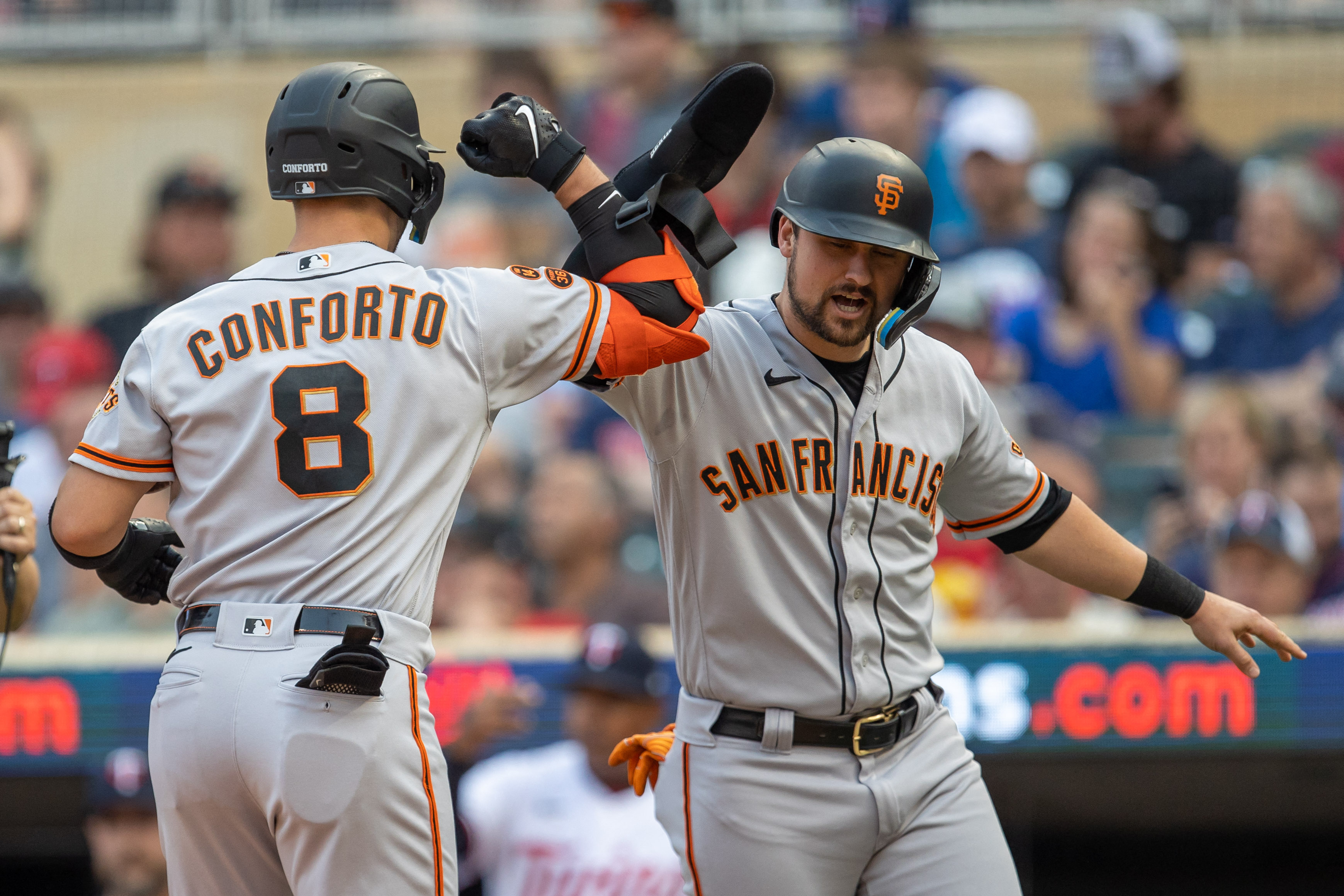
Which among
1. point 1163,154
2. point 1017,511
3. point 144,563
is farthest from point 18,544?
point 1163,154

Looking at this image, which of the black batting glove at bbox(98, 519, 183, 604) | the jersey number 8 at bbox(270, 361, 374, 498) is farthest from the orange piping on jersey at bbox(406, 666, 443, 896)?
the black batting glove at bbox(98, 519, 183, 604)

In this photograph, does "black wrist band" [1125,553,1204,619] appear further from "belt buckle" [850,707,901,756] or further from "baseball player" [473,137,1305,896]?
"belt buckle" [850,707,901,756]

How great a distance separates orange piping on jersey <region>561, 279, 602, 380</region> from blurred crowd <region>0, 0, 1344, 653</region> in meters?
2.76

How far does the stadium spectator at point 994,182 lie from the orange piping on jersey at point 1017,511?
383 centimetres

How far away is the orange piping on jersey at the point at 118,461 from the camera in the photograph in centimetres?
268

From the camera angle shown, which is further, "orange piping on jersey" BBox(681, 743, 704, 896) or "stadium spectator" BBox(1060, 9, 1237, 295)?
"stadium spectator" BBox(1060, 9, 1237, 295)

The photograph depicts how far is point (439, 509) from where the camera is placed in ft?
8.96

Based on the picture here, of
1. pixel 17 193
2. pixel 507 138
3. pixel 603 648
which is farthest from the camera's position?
pixel 17 193

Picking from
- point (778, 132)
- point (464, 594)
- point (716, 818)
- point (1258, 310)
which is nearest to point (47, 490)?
point (464, 594)

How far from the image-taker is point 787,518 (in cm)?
318

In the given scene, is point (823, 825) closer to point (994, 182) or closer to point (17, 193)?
point (994, 182)

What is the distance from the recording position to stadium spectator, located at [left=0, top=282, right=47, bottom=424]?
25.1 ft

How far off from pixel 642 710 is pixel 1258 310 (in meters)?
3.68

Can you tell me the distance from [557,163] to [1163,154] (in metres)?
5.32
